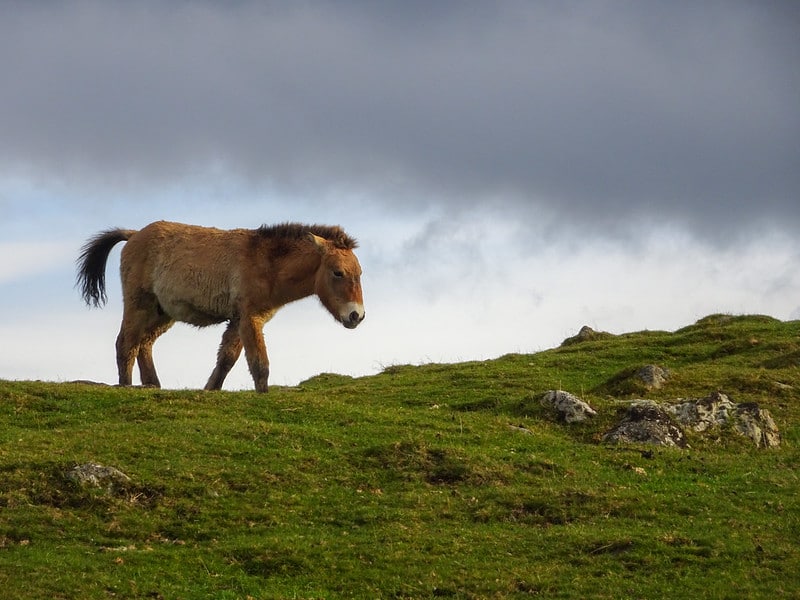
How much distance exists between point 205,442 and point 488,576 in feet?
19.0

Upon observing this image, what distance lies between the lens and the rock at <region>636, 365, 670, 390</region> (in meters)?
22.6

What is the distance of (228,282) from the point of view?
2083 cm

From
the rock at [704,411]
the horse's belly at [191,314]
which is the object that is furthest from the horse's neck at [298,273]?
the rock at [704,411]

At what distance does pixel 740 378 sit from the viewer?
22.7 meters

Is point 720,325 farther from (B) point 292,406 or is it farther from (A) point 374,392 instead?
(B) point 292,406

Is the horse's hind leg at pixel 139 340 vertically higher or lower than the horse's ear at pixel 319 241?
lower

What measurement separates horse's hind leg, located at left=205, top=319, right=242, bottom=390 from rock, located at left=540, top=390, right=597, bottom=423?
610 cm

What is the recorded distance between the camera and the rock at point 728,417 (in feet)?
62.2

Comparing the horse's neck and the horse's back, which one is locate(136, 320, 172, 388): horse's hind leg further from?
the horse's neck

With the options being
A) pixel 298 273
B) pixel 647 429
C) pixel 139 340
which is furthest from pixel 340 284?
pixel 647 429

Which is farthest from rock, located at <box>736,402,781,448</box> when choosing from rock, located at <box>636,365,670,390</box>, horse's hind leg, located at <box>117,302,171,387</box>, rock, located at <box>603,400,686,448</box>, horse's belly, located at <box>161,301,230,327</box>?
horse's hind leg, located at <box>117,302,171,387</box>

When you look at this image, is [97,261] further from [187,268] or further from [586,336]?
[586,336]

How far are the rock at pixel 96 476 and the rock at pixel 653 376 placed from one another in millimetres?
11987

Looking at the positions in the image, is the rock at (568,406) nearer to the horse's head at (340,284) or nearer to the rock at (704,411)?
the rock at (704,411)
